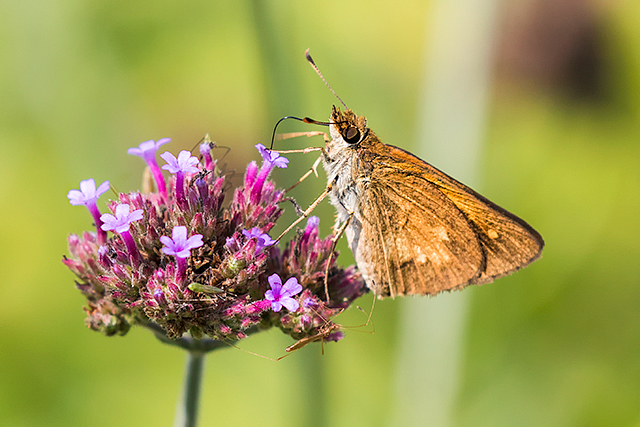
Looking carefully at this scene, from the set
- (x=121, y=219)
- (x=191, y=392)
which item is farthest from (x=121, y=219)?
(x=191, y=392)

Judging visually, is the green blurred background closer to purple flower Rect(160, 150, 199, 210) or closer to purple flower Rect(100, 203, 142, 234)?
purple flower Rect(160, 150, 199, 210)

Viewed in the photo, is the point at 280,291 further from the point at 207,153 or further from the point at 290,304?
the point at 207,153

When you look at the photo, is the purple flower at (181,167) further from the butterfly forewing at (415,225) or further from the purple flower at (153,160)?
the butterfly forewing at (415,225)

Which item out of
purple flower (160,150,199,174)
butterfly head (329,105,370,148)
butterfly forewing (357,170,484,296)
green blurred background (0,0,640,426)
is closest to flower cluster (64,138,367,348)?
purple flower (160,150,199,174)

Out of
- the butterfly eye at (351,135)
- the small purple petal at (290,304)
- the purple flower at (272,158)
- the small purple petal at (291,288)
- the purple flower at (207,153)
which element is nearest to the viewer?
the small purple petal at (290,304)

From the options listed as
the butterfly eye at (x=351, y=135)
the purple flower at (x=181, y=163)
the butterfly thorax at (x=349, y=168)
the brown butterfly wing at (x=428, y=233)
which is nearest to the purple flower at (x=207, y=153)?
the purple flower at (x=181, y=163)

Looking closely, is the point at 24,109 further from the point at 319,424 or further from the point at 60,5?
the point at 319,424

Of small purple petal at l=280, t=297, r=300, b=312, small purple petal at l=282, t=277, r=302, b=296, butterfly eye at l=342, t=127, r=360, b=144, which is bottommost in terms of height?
small purple petal at l=280, t=297, r=300, b=312

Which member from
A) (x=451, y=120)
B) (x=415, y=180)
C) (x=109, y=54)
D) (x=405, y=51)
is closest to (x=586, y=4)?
(x=405, y=51)
